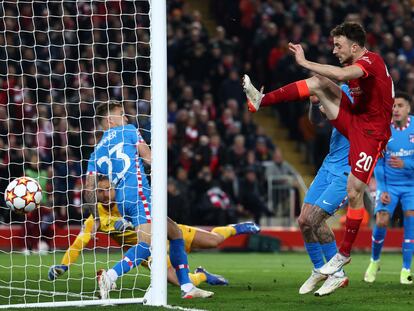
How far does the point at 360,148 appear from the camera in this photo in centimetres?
902

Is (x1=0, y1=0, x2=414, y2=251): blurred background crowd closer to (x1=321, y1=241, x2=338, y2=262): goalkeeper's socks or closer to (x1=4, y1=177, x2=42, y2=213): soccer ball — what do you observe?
(x1=4, y1=177, x2=42, y2=213): soccer ball

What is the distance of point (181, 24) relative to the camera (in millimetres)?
21312

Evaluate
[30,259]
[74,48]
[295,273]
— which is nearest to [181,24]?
[74,48]

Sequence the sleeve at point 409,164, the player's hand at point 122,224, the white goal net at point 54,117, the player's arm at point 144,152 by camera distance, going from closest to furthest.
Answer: the player's arm at point 144,152 → the player's hand at point 122,224 → the sleeve at point 409,164 → the white goal net at point 54,117

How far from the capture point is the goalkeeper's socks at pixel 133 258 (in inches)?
352

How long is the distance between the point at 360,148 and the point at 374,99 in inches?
18.2

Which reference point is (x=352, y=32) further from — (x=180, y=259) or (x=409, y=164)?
(x=409, y=164)

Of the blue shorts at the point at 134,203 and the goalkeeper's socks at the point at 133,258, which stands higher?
the blue shorts at the point at 134,203

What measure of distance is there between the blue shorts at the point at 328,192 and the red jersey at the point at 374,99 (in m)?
1.21

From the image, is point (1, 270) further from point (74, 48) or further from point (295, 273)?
point (74, 48)

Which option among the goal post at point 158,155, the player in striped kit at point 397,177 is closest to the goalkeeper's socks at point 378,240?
the player in striped kit at point 397,177

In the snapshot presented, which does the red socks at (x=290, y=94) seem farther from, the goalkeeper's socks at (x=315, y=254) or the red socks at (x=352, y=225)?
the goalkeeper's socks at (x=315, y=254)

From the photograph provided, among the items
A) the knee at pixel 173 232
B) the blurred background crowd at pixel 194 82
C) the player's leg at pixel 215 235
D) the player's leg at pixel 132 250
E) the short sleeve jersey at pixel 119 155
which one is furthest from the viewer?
the blurred background crowd at pixel 194 82

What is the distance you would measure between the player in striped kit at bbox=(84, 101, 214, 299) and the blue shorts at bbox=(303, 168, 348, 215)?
1.60 metres
